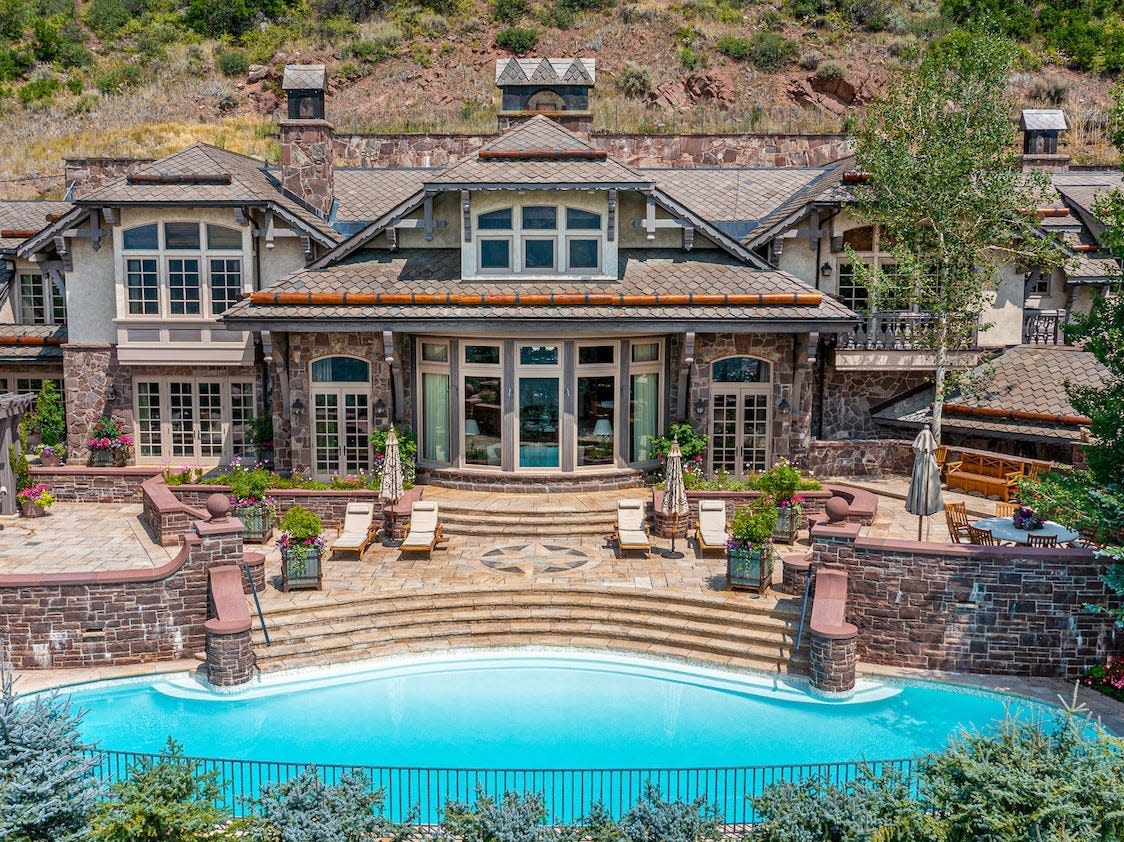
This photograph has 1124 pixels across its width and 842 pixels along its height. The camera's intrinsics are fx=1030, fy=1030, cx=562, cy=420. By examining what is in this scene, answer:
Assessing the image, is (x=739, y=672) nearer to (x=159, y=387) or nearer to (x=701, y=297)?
(x=701, y=297)

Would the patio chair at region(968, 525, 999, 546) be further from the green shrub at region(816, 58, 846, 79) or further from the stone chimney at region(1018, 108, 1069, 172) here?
the green shrub at region(816, 58, 846, 79)

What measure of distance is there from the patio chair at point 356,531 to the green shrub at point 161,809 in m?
8.22

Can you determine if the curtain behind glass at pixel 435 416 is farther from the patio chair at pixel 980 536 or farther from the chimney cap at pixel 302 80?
the patio chair at pixel 980 536

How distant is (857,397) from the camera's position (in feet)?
82.4

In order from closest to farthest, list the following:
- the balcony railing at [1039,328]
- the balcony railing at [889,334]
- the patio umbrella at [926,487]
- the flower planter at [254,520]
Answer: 1. the patio umbrella at [926,487]
2. the flower planter at [254,520]
3. the balcony railing at [889,334]
4. the balcony railing at [1039,328]

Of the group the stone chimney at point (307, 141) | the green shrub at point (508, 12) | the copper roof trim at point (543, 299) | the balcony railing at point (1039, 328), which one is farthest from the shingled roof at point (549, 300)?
the green shrub at point (508, 12)

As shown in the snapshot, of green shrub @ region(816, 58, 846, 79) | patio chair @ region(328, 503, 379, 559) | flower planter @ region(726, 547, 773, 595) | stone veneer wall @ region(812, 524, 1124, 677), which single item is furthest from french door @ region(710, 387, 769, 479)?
green shrub @ region(816, 58, 846, 79)

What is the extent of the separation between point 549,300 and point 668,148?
514 inches

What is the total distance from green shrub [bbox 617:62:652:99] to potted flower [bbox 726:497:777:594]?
41.8m

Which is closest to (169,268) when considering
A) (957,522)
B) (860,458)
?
(860,458)

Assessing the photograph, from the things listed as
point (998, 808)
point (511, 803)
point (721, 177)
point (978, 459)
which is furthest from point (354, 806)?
point (721, 177)

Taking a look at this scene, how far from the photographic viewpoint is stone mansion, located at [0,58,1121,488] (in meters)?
21.8

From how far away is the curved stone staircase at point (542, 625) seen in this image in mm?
15773

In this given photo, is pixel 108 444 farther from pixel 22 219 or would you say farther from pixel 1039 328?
pixel 1039 328
